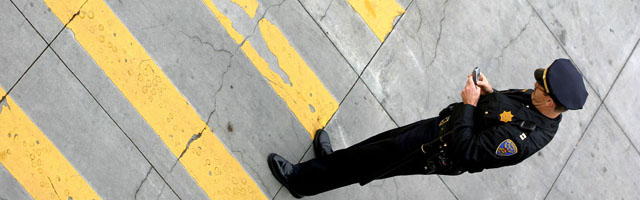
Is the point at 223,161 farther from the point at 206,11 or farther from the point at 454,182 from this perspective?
the point at 454,182

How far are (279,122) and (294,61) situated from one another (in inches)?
20.1

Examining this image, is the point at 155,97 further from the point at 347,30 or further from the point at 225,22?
the point at 347,30

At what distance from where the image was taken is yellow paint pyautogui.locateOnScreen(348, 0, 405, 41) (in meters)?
5.86

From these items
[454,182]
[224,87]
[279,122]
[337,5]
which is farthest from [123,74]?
[454,182]

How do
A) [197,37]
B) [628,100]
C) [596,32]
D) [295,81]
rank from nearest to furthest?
[197,37] < [295,81] < [596,32] < [628,100]

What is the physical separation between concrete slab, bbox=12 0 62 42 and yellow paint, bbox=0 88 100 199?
475 mm

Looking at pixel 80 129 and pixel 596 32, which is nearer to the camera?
pixel 80 129

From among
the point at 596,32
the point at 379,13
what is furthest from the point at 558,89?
the point at 596,32

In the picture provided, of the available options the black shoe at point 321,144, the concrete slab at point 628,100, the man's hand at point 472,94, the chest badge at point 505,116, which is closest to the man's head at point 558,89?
the chest badge at point 505,116

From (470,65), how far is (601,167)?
1.92m

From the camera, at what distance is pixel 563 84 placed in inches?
159

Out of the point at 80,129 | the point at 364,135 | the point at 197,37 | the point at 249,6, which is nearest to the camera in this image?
the point at 80,129

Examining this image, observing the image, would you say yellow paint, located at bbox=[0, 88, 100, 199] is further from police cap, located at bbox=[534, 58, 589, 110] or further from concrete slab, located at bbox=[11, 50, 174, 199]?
police cap, located at bbox=[534, 58, 589, 110]

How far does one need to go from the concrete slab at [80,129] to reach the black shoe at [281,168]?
37.3 inches
